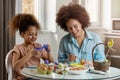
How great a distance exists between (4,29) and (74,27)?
0.82 m

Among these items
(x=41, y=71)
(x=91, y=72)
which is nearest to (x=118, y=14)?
(x=91, y=72)

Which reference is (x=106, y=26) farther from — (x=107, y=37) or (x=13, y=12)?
(x=13, y=12)

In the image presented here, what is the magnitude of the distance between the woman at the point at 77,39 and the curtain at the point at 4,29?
22.4 inches

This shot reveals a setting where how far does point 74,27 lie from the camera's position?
2.26 meters

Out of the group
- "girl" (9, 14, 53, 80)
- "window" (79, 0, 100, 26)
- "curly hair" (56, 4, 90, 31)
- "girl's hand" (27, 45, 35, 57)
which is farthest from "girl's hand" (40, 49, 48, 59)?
"window" (79, 0, 100, 26)

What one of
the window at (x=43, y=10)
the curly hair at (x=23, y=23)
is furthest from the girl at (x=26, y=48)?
the window at (x=43, y=10)

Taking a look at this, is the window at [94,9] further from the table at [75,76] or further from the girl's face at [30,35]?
the table at [75,76]

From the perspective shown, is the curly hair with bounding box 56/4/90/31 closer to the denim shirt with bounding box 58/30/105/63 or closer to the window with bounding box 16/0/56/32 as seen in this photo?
the denim shirt with bounding box 58/30/105/63

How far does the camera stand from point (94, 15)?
10.7 feet

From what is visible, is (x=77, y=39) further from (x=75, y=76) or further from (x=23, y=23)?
(x=75, y=76)

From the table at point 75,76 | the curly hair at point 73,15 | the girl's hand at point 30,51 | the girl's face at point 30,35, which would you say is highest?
the curly hair at point 73,15

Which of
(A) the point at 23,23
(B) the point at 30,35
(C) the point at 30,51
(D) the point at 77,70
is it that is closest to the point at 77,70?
(D) the point at 77,70

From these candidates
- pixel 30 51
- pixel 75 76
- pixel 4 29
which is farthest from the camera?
pixel 4 29

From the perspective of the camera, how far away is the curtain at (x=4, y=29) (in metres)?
2.61
